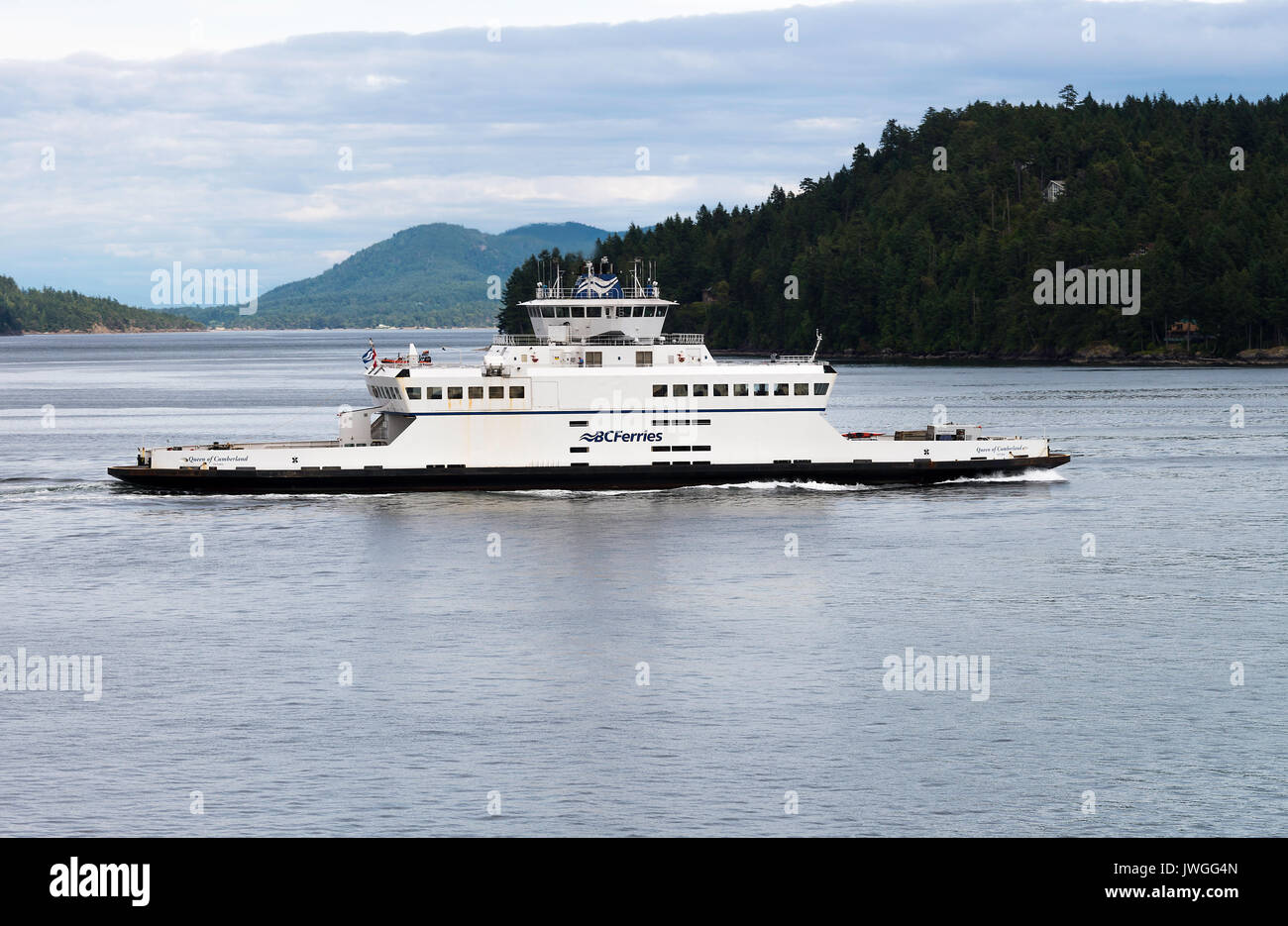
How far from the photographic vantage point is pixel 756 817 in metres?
23.9

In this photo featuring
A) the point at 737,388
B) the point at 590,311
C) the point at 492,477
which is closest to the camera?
the point at 492,477

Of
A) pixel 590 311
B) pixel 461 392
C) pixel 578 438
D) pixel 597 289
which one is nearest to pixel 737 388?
pixel 578 438

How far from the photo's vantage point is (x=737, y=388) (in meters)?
58.6

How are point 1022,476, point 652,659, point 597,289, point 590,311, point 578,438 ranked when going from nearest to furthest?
point 652,659, point 578,438, point 590,311, point 597,289, point 1022,476

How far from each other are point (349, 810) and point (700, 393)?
3642cm

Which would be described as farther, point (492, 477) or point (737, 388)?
point (737, 388)

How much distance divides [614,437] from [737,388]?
17.1 feet

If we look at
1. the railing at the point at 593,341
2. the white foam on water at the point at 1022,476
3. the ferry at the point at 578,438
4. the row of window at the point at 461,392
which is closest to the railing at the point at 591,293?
the railing at the point at 593,341

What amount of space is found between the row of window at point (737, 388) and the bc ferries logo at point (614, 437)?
1.62 meters

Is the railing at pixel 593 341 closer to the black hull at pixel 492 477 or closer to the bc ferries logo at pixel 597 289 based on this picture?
the bc ferries logo at pixel 597 289

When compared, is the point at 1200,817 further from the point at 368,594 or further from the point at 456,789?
the point at 368,594

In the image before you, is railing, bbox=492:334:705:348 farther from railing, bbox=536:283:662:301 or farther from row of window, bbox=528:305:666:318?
railing, bbox=536:283:662:301

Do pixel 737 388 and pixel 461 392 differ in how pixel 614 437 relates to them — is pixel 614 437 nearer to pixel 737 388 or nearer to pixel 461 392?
pixel 737 388
